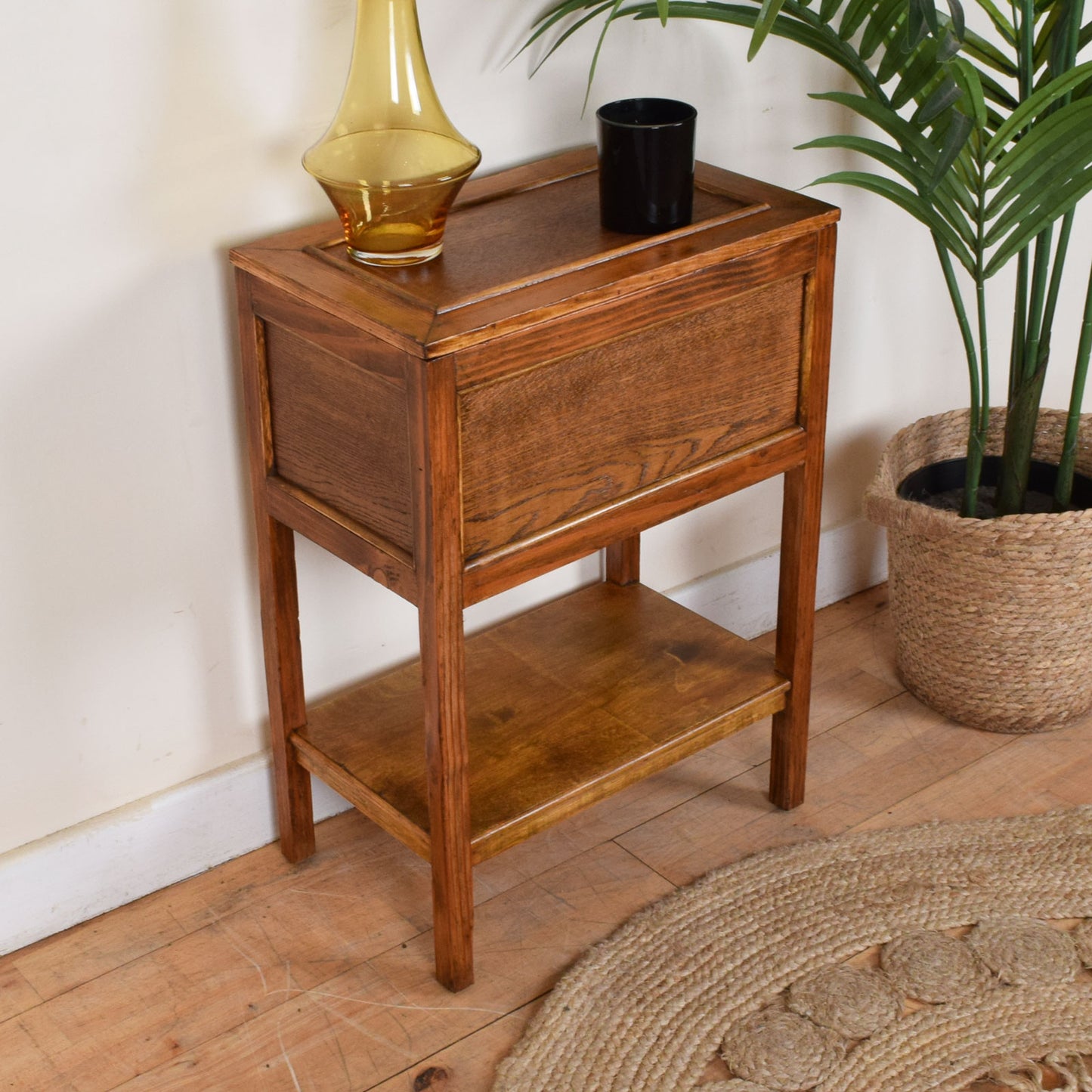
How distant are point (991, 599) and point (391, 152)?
101 cm

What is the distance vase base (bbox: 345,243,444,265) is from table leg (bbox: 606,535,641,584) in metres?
0.66

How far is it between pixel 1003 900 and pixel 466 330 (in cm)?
97

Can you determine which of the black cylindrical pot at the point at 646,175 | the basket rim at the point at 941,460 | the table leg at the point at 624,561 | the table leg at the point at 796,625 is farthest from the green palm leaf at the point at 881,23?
the table leg at the point at 624,561

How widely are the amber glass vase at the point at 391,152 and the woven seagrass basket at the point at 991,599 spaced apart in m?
0.82

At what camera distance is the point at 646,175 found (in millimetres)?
1498

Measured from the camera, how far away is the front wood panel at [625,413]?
1.42 meters

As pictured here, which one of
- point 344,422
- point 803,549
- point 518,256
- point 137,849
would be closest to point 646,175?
point 518,256

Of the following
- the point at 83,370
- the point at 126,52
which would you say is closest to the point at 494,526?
the point at 83,370

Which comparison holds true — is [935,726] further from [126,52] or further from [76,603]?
[126,52]

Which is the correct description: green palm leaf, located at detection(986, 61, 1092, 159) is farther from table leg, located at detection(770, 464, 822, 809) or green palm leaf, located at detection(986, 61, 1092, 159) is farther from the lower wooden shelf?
the lower wooden shelf

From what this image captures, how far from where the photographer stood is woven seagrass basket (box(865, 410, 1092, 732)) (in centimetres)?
192

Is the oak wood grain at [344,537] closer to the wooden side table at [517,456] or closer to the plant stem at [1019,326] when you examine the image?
the wooden side table at [517,456]

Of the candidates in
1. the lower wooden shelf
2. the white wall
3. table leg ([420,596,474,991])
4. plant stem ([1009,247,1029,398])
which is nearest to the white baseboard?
the white wall

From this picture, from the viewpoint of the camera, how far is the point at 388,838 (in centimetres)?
189
